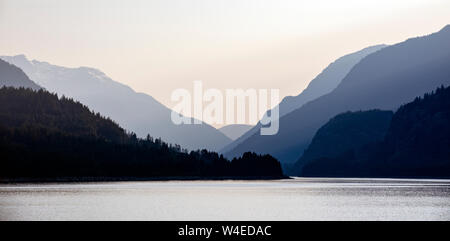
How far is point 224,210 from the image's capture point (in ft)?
469

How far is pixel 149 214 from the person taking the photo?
131m

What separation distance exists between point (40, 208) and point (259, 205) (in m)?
43.0
